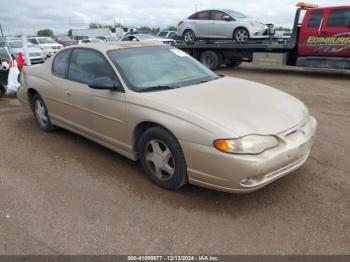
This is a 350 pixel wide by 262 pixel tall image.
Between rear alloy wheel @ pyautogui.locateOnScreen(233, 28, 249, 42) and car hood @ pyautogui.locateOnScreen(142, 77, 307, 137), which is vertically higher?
car hood @ pyautogui.locateOnScreen(142, 77, 307, 137)

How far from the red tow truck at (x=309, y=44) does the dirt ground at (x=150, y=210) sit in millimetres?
7768

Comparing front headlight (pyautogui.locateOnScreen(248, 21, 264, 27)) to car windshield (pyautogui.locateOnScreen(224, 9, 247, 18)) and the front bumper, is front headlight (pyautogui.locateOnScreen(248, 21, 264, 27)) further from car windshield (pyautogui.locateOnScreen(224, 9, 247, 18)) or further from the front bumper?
the front bumper

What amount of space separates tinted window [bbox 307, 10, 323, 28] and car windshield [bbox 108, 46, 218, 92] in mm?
8667

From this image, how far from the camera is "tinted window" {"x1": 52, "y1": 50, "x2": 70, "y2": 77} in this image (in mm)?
4793

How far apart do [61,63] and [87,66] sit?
0.75 m

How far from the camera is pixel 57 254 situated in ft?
8.63

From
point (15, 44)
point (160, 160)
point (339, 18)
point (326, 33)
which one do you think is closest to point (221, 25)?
point (326, 33)

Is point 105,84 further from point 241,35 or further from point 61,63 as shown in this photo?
point 241,35

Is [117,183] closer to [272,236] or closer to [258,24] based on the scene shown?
[272,236]

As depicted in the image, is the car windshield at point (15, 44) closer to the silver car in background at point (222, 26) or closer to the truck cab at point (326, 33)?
the silver car in background at point (222, 26)

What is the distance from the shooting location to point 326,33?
1125 cm

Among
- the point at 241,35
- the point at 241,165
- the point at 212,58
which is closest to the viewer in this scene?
the point at 241,165

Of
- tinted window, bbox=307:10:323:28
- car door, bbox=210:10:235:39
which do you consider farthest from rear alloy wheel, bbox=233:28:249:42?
tinted window, bbox=307:10:323:28

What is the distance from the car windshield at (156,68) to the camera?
381 centimetres
